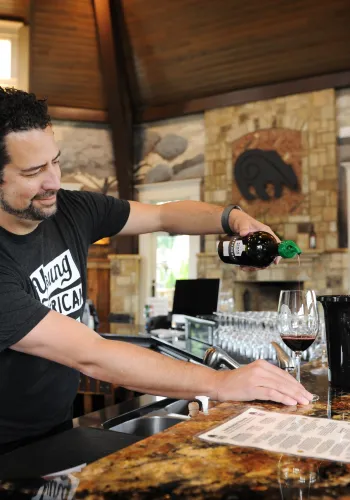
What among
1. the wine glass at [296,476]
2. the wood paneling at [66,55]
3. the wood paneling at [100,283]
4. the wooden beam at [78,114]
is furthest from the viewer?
the wood paneling at [100,283]

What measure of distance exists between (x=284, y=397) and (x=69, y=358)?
1.61 feet

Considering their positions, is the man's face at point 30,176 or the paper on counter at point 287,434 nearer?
the paper on counter at point 287,434

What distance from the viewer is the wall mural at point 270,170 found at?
7570 mm

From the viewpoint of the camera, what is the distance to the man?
123 cm

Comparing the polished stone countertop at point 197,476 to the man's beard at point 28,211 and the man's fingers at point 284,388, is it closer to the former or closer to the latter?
the man's fingers at point 284,388

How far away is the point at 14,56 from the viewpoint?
8117 millimetres

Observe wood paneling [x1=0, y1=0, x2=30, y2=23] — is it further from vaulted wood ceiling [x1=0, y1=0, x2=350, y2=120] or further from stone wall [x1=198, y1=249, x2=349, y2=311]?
stone wall [x1=198, y1=249, x2=349, y2=311]

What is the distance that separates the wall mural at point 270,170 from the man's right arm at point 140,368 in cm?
654

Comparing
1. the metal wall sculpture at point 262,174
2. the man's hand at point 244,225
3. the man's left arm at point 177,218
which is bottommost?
the man's hand at point 244,225

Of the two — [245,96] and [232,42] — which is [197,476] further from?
[245,96]

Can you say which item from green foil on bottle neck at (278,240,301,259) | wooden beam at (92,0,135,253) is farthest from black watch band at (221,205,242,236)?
wooden beam at (92,0,135,253)

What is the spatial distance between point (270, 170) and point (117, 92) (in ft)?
8.88

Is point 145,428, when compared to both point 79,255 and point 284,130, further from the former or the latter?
point 284,130

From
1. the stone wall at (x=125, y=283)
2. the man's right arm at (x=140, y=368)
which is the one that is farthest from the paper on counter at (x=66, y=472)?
the stone wall at (x=125, y=283)
